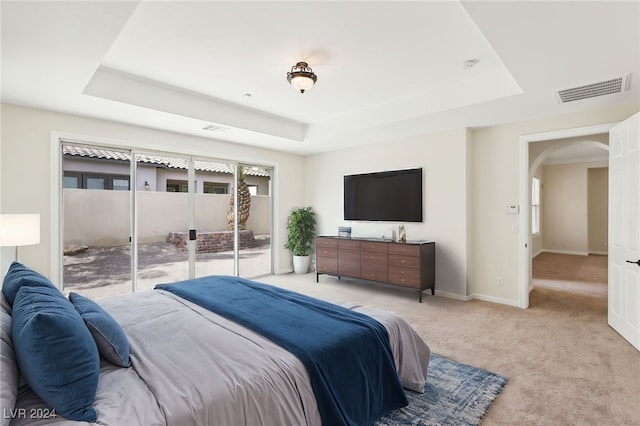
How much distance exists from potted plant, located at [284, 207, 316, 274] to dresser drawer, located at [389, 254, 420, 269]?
2.08 m

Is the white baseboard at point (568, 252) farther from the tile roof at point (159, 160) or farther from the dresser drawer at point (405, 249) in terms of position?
the tile roof at point (159, 160)

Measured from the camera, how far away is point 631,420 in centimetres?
202

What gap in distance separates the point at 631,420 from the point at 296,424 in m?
2.10

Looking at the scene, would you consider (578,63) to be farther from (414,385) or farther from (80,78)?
(80,78)

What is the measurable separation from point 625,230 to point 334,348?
3356 millimetres

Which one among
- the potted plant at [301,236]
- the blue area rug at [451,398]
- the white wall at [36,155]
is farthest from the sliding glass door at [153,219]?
the blue area rug at [451,398]

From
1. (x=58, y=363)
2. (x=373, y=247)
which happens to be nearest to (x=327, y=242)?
(x=373, y=247)

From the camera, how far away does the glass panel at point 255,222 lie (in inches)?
236

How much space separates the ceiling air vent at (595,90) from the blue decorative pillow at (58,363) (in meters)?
4.20

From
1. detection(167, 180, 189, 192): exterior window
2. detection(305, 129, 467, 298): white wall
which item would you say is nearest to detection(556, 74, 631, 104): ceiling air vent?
detection(305, 129, 467, 298): white wall

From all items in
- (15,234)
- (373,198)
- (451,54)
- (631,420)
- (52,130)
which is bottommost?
(631,420)

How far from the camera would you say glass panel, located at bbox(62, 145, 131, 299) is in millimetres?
4090

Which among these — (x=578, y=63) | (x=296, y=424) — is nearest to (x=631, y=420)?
(x=296, y=424)

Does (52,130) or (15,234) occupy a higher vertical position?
(52,130)
